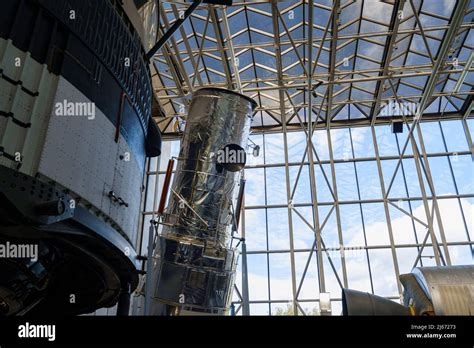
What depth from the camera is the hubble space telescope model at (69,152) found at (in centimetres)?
419

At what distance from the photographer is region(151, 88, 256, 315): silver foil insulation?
24.0 ft

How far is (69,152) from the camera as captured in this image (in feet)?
16.2

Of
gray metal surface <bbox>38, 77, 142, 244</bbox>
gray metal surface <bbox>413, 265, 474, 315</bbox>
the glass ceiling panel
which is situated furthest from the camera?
the glass ceiling panel

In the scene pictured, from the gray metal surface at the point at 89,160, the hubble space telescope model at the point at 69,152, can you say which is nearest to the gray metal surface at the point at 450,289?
the hubble space telescope model at the point at 69,152

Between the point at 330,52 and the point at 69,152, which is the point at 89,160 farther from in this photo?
the point at 330,52

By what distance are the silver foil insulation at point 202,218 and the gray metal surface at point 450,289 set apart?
12.5ft

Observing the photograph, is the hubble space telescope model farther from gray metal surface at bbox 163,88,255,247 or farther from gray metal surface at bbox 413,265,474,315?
gray metal surface at bbox 413,265,474,315

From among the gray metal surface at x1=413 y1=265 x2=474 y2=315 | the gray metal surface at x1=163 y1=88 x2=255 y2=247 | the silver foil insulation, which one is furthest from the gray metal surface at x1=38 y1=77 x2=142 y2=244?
the gray metal surface at x1=413 y1=265 x2=474 y2=315

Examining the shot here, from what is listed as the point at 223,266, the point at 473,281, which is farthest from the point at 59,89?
the point at 473,281

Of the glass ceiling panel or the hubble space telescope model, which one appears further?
the glass ceiling panel

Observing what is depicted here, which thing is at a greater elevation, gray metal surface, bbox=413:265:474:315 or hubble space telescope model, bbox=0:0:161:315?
hubble space telescope model, bbox=0:0:161:315

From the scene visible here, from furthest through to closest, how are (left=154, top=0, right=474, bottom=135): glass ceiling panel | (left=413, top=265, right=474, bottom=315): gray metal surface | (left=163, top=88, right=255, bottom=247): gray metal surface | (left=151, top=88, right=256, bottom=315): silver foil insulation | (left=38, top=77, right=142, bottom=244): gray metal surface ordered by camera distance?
(left=154, top=0, right=474, bottom=135): glass ceiling panel, (left=163, top=88, right=255, bottom=247): gray metal surface, (left=151, top=88, right=256, bottom=315): silver foil insulation, (left=38, top=77, right=142, bottom=244): gray metal surface, (left=413, top=265, right=474, bottom=315): gray metal surface

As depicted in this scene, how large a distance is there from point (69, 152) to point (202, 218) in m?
3.40

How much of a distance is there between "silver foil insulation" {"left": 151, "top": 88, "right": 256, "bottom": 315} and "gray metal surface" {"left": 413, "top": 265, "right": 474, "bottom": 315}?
3806 millimetres
